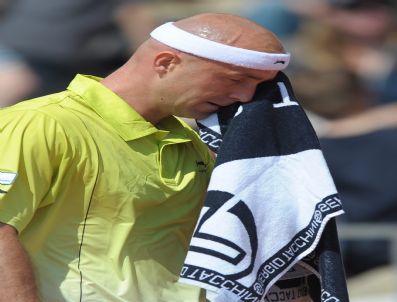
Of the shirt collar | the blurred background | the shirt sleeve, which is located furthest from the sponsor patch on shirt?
the blurred background

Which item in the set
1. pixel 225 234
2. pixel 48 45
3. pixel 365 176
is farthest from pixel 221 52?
pixel 48 45

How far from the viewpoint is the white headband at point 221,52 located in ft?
9.74

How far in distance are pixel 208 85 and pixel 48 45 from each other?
9.06 ft

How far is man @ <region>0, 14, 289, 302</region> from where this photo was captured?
2.83 metres

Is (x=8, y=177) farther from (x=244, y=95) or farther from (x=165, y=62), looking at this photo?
(x=244, y=95)

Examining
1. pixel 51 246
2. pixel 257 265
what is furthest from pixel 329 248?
A: pixel 51 246

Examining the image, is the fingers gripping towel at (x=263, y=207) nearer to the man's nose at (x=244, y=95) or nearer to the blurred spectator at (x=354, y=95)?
the man's nose at (x=244, y=95)

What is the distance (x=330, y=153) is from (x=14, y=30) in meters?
1.73

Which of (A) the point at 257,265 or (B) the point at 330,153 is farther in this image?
(B) the point at 330,153

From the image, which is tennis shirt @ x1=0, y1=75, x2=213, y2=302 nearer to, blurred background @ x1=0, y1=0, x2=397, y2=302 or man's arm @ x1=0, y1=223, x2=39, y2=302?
man's arm @ x1=0, y1=223, x2=39, y2=302

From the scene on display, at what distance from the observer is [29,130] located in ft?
9.31

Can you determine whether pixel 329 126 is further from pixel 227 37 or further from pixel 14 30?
pixel 227 37

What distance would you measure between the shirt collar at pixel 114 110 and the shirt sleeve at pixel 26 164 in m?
0.22

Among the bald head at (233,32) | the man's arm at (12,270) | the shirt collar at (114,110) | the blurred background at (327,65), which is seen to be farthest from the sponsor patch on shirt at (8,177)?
the blurred background at (327,65)
